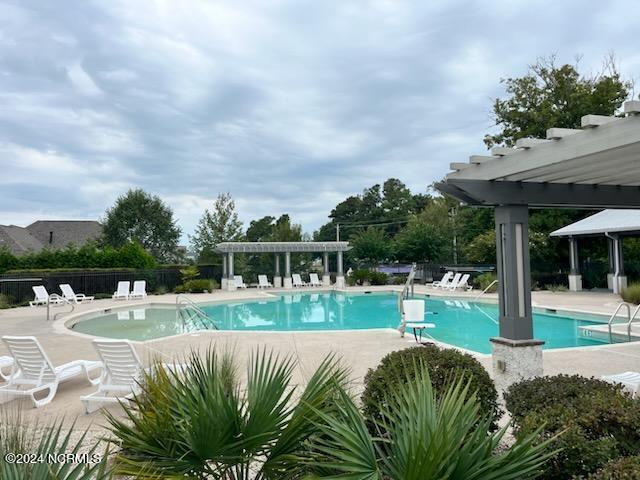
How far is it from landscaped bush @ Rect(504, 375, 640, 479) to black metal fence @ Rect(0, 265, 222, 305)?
2135 cm

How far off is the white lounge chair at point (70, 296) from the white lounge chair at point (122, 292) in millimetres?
1054

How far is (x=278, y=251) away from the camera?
29.9 m

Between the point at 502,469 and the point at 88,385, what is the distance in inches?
257

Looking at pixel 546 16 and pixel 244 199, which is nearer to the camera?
pixel 546 16

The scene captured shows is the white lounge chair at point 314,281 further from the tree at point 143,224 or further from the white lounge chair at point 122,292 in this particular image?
the tree at point 143,224

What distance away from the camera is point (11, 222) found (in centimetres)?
4641

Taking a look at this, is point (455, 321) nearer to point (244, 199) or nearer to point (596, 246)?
point (596, 246)

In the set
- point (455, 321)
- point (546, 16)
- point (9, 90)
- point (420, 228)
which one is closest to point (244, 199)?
point (420, 228)

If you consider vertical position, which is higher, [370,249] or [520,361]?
[370,249]

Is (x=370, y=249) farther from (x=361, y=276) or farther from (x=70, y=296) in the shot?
(x=70, y=296)

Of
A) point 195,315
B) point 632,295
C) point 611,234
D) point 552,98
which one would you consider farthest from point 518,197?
point 552,98

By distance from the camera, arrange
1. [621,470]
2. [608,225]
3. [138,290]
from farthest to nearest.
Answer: [138,290], [608,225], [621,470]

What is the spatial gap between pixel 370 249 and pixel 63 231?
32.6m

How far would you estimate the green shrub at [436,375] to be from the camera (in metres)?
3.71
